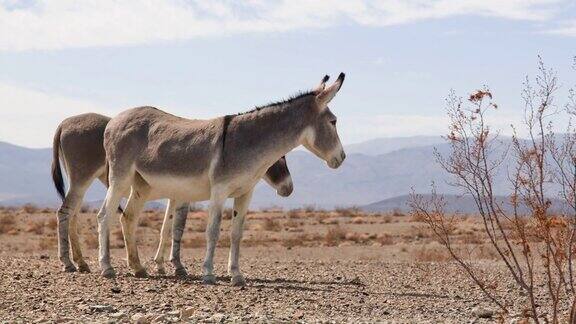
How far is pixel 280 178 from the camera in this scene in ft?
54.2

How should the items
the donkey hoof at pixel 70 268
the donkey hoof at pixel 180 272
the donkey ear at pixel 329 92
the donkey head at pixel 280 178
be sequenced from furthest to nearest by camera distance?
the donkey hoof at pixel 180 272 < the donkey hoof at pixel 70 268 < the donkey head at pixel 280 178 < the donkey ear at pixel 329 92

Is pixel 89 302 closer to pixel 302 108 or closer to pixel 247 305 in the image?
pixel 247 305

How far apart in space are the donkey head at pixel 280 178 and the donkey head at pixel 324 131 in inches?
56.0

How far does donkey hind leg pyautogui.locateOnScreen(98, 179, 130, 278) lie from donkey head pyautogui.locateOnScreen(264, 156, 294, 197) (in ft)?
8.06

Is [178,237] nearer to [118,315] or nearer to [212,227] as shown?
[212,227]

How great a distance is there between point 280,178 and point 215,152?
2.10m

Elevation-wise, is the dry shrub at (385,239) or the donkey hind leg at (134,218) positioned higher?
the donkey hind leg at (134,218)

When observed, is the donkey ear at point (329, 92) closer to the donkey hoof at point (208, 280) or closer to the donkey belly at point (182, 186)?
the donkey belly at point (182, 186)

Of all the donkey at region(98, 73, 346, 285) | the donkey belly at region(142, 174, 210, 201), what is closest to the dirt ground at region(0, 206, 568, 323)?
the donkey at region(98, 73, 346, 285)

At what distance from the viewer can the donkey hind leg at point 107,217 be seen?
1548cm

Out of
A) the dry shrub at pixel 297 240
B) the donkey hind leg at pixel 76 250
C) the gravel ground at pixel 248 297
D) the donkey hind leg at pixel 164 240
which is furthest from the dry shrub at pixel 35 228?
the donkey hind leg at pixel 164 240

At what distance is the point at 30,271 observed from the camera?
16.3 metres

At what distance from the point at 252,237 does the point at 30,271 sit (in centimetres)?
2256

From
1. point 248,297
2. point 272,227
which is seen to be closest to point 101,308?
point 248,297
